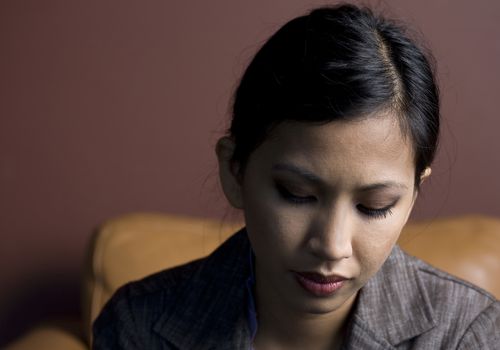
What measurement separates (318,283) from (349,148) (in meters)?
0.18

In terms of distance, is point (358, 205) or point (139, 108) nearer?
point (358, 205)

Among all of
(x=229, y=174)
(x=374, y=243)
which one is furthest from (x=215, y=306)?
(x=374, y=243)

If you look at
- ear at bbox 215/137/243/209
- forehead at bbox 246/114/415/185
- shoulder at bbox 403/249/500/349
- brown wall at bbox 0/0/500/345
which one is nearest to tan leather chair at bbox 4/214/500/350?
brown wall at bbox 0/0/500/345

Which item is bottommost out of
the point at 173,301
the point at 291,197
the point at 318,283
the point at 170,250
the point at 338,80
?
the point at 170,250

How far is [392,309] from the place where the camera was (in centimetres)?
116

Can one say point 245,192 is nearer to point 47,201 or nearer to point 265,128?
point 265,128

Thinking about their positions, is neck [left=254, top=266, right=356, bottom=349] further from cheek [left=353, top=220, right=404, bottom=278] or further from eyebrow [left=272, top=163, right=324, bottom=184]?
eyebrow [left=272, top=163, right=324, bottom=184]

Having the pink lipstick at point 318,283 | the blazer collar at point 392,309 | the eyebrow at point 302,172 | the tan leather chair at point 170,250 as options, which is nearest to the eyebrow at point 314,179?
the eyebrow at point 302,172

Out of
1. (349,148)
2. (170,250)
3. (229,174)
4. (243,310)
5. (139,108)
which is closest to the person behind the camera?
(349,148)

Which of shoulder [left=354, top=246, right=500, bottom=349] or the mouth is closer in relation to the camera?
the mouth

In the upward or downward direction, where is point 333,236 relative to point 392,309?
upward

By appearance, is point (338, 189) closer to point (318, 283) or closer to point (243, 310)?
point (318, 283)

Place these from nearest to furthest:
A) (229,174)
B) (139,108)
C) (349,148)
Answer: (349,148)
(229,174)
(139,108)

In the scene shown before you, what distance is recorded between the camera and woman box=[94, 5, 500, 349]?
926mm
